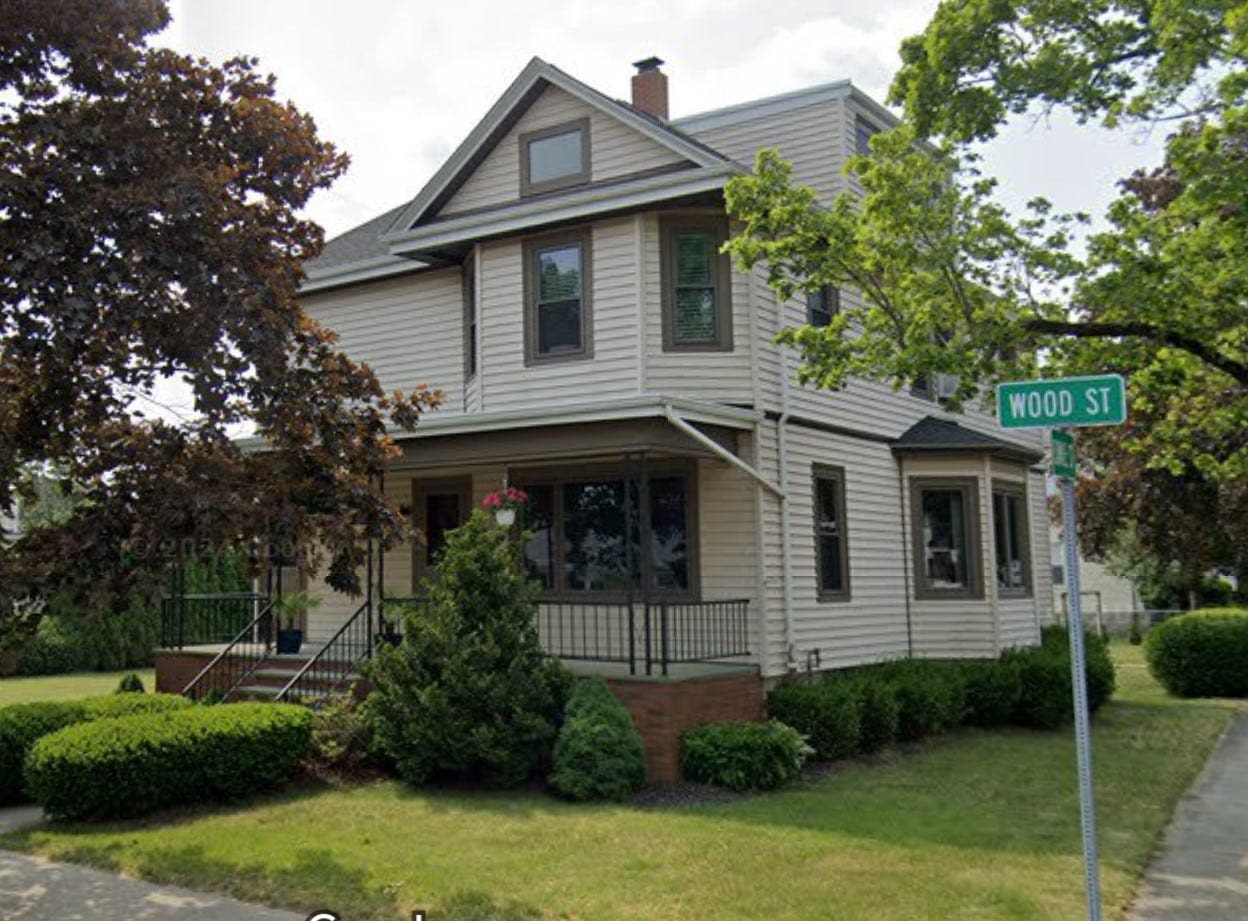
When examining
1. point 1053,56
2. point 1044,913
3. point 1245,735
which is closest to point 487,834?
point 1044,913

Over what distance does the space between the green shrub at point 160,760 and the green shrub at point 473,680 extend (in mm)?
1139

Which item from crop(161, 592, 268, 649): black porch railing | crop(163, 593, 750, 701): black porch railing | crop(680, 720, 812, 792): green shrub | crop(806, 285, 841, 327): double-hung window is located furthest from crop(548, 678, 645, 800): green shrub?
crop(161, 592, 268, 649): black porch railing

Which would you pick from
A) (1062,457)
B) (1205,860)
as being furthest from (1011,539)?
(1062,457)

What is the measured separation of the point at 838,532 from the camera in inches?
607

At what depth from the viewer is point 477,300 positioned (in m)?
15.2

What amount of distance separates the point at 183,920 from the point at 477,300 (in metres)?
9.51

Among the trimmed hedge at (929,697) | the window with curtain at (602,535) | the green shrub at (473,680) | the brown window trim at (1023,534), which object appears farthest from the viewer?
the brown window trim at (1023,534)

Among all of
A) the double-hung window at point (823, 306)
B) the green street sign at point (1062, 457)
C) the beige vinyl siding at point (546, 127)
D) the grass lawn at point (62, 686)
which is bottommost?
the grass lawn at point (62, 686)

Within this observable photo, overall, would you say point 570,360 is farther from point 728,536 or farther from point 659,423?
point 728,536

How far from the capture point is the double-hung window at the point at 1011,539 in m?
17.7

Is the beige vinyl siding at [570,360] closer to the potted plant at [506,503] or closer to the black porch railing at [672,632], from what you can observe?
the potted plant at [506,503]

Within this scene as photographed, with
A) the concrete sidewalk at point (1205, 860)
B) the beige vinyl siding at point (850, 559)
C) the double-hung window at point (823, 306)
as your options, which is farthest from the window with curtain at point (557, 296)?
the concrete sidewalk at point (1205, 860)

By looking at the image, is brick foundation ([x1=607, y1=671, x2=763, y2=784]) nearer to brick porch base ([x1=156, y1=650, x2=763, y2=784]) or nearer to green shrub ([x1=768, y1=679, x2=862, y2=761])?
brick porch base ([x1=156, y1=650, x2=763, y2=784])

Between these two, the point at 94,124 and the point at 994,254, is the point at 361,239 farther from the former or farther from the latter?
the point at 994,254
